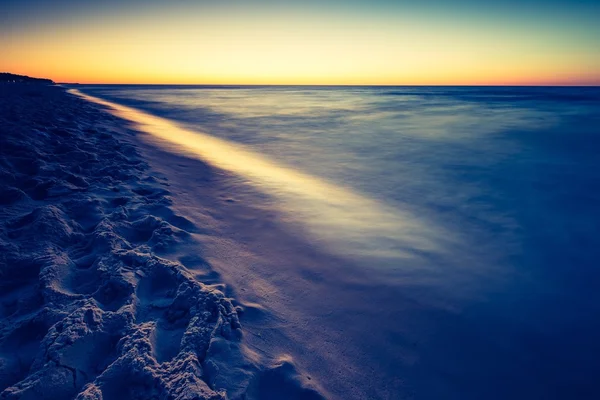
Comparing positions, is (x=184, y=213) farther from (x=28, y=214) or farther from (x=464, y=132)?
(x=464, y=132)

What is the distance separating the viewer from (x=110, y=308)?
1907 mm

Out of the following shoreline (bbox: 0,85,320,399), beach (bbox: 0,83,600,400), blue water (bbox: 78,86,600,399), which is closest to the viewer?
shoreline (bbox: 0,85,320,399)

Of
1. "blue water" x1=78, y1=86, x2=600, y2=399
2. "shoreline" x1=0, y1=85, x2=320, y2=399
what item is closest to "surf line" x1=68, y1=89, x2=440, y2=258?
→ "blue water" x1=78, y1=86, x2=600, y2=399

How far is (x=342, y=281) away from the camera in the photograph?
263cm

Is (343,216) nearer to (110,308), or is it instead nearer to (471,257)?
(471,257)

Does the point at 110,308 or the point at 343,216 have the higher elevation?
the point at 110,308

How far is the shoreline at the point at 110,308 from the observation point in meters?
1.48

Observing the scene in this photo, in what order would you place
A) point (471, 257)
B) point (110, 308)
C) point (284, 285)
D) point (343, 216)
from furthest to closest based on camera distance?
point (343, 216) < point (471, 257) < point (284, 285) < point (110, 308)

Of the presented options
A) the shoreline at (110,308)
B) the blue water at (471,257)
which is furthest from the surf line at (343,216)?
the shoreline at (110,308)

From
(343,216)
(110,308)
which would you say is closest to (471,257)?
(343,216)

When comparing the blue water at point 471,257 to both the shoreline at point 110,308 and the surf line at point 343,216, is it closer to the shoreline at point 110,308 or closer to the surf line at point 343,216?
the surf line at point 343,216

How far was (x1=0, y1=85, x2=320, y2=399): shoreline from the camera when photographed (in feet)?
4.85

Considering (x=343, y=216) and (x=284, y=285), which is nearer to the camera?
(x=284, y=285)

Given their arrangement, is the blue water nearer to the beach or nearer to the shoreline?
the beach
